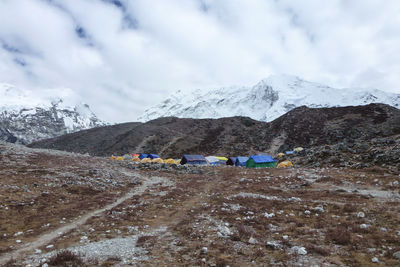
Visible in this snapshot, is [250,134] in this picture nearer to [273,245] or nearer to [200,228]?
[200,228]

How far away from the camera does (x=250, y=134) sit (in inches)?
4737

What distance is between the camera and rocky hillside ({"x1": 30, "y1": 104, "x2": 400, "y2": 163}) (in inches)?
3499

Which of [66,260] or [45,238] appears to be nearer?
[66,260]

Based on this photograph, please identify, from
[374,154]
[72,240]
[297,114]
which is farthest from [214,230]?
[297,114]

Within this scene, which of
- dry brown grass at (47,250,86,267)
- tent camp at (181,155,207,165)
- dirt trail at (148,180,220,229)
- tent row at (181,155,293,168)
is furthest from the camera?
tent camp at (181,155,207,165)

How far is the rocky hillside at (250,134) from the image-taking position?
292ft

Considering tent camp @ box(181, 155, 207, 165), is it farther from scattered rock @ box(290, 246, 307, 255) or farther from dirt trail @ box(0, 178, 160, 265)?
scattered rock @ box(290, 246, 307, 255)

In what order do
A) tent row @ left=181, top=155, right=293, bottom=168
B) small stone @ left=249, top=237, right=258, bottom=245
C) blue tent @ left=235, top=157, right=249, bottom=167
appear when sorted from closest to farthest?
small stone @ left=249, top=237, right=258, bottom=245 → tent row @ left=181, top=155, right=293, bottom=168 → blue tent @ left=235, top=157, right=249, bottom=167

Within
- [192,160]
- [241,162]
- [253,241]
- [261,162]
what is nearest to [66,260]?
[253,241]

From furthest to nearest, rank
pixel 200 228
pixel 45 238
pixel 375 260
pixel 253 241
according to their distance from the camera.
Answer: pixel 200 228, pixel 45 238, pixel 253 241, pixel 375 260

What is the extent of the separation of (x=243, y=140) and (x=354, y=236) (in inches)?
4196

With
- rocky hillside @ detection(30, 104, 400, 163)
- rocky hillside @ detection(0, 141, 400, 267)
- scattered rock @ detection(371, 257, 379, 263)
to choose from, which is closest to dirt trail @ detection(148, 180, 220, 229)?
rocky hillside @ detection(0, 141, 400, 267)

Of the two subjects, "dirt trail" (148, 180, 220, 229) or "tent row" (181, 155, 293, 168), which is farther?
"tent row" (181, 155, 293, 168)

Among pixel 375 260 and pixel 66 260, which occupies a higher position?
pixel 375 260
